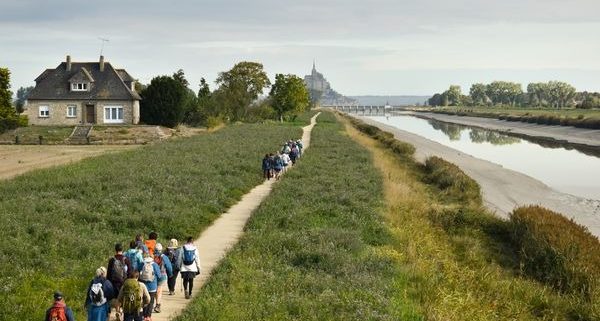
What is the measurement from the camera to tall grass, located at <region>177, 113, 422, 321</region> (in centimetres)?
1285

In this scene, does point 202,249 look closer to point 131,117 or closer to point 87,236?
point 87,236

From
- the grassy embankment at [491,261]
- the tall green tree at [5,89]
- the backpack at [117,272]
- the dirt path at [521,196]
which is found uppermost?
the tall green tree at [5,89]

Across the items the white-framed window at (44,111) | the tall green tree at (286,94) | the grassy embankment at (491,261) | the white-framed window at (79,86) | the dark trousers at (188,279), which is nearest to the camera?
the dark trousers at (188,279)

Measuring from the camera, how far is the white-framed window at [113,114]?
7606 centimetres

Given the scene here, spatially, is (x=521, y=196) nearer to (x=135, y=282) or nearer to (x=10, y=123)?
(x=135, y=282)

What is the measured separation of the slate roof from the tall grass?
53.1m

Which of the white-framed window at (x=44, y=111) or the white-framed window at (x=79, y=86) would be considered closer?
the white-framed window at (x=44, y=111)

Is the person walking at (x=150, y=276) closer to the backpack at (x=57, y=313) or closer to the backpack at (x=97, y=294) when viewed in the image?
the backpack at (x=97, y=294)

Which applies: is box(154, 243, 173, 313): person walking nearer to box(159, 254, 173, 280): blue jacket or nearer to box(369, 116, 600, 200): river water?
box(159, 254, 173, 280): blue jacket

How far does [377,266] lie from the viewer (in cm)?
1669

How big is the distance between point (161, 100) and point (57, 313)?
2766 inches

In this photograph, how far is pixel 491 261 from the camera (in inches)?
858

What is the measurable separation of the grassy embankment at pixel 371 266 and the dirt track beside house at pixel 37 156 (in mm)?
24070

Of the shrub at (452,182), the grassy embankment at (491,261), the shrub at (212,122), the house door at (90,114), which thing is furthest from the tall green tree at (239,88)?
the grassy embankment at (491,261)
